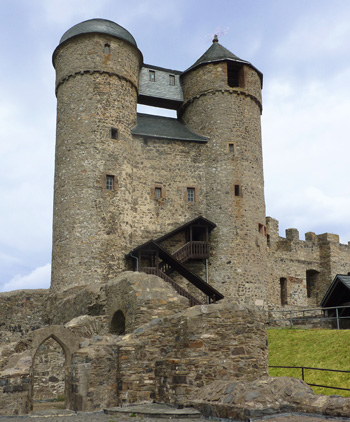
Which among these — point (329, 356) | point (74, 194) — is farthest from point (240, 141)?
point (329, 356)

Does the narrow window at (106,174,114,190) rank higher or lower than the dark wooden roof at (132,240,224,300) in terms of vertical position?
higher

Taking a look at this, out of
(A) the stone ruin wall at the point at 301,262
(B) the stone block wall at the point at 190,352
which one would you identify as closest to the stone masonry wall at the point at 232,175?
(A) the stone ruin wall at the point at 301,262

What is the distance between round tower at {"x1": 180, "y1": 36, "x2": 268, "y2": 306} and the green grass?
5.94 m

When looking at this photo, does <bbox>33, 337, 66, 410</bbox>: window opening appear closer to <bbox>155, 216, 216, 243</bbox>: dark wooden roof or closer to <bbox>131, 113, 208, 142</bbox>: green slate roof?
<bbox>155, 216, 216, 243</bbox>: dark wooden roof

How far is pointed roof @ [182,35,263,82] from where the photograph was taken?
31.3 metres

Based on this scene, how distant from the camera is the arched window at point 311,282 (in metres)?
39.3

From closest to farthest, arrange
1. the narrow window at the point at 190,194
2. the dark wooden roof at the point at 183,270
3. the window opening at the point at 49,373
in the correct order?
1. the window opening at the point at 49,373
2. the dark wooden roof at the point at 183,270
3. the narrow window at the point at 190,194

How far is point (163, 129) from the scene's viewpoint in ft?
101

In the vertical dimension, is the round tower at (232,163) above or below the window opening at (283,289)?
above

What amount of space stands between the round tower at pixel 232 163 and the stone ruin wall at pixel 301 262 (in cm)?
664

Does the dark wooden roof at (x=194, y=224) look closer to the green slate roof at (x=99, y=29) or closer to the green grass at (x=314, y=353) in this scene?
the green grass at (x=314, y=353)

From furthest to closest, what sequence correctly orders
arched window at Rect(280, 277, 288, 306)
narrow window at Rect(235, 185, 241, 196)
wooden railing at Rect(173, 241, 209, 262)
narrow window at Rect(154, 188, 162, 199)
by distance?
arched window at Rect(280, 277, 288, 306), narrow window at Rect(235, 185, 241, 196), narrow window at Rect(154, 188, 162, 199), wooden railing at Rect(173, 241, 209, 262)

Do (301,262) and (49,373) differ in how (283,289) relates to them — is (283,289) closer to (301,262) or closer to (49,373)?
(301,262)

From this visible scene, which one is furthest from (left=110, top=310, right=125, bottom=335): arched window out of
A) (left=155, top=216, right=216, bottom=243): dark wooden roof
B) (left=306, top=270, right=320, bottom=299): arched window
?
(left=306, top=270, right=320, bottom=299): arched window
